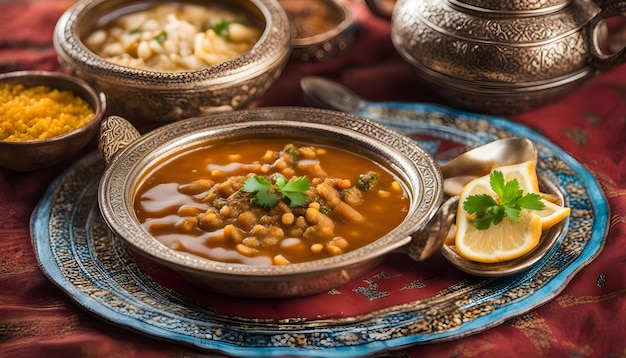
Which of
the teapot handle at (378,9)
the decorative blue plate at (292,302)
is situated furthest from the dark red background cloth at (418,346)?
the teapot handle at (378,9)

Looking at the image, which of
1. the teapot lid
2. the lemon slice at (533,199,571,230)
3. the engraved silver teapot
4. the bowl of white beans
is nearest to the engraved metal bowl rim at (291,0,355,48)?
the bowl of white beans

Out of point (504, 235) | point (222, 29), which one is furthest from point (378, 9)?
point (504, 235)

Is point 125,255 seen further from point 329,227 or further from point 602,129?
point 602,129

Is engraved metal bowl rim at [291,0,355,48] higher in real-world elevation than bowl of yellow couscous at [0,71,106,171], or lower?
higher

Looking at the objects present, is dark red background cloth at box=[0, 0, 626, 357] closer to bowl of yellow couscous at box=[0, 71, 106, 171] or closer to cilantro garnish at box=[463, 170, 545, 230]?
bowl of yellow couscous at box=[0, 71, 106, 171]

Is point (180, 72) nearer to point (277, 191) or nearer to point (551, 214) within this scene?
point (277, 191)

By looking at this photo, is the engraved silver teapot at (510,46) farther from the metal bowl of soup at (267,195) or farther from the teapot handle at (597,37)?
the metal bowl of soup at (267,195)
